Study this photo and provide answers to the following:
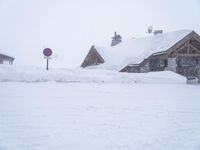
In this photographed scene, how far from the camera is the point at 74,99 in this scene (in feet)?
25.9

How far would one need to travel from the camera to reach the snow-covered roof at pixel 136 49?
28109 millimetres

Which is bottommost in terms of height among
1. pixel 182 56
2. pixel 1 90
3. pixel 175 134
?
pixel 175 134

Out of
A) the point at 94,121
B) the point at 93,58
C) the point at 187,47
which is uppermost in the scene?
the point at 187,47

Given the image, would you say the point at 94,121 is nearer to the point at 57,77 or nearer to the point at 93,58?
the point at 57,77

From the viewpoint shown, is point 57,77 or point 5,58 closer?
point 57,77

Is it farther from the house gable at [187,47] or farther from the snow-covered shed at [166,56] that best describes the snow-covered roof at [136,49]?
the house gable at [187,47]

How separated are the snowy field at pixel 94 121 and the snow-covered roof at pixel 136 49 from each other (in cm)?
1948

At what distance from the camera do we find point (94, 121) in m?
5.60

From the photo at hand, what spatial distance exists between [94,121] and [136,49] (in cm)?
2759

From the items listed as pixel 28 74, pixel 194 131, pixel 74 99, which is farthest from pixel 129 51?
pixel 194 131

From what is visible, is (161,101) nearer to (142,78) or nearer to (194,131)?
(194,131)

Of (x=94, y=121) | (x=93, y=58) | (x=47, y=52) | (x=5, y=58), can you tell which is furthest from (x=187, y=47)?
(x=94, y=121)

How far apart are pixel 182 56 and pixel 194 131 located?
23.9m

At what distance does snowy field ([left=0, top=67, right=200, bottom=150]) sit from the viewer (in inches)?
170
